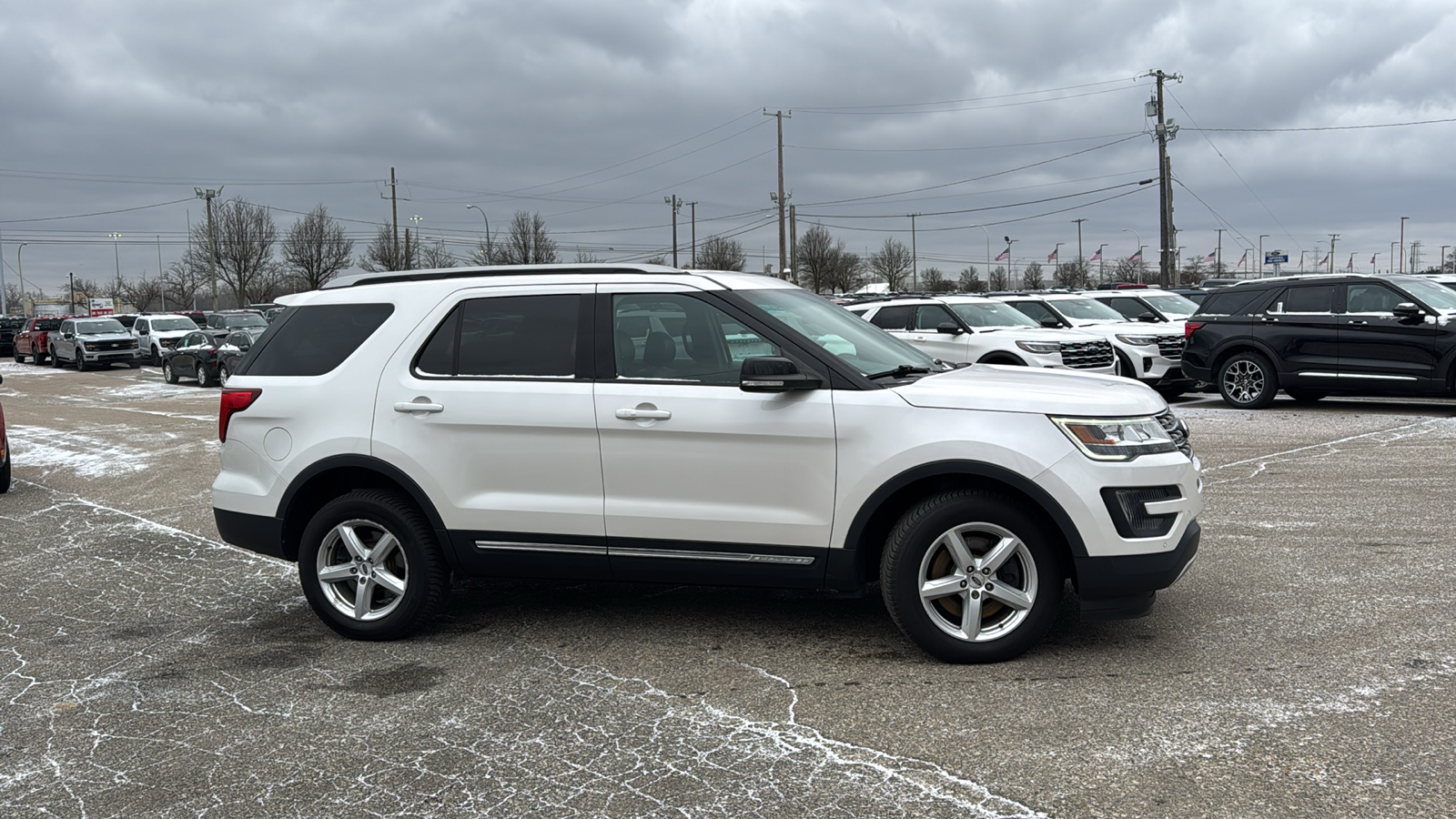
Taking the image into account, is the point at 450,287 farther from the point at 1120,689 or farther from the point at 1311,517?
the point at 1311,517

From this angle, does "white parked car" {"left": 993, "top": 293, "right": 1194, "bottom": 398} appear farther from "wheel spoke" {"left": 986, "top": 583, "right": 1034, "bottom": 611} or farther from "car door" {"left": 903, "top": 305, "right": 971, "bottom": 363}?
"wheel spoke" {"left": 986, "top": 583, "right": 1034, "bottom": 611}

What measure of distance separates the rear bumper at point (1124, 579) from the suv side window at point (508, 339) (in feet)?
7.84

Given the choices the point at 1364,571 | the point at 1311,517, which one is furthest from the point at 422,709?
the point at 1311,517

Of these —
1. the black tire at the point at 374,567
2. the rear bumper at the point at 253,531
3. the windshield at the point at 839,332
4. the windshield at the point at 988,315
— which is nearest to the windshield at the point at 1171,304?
the windshield at the point at 988,315

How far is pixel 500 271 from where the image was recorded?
573 cm

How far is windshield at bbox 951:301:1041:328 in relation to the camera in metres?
16.4

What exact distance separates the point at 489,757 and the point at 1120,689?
244 cm

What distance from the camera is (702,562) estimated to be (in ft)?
16.8

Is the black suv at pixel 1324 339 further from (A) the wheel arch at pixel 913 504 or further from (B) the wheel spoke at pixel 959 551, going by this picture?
(B) the wheel spoke at pixel 959 551

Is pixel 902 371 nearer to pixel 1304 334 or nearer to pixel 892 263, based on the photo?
pixel 1304 334

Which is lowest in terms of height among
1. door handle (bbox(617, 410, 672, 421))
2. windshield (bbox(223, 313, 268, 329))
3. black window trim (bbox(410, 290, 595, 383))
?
door handle (bbox(617, 410, 672, 421))

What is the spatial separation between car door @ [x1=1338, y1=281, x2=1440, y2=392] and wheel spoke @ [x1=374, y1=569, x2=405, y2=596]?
12674mm

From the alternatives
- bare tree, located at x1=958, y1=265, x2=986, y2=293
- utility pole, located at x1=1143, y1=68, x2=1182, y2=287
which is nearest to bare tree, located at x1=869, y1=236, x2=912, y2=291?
bare tree, located at x1=958, y1=265, x2=986, y2=293

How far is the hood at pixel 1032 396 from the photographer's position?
4.78 m
